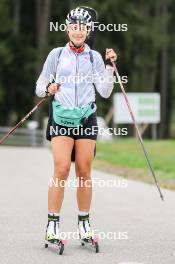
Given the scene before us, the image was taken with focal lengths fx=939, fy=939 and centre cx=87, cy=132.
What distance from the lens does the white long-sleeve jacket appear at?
26.5 feet

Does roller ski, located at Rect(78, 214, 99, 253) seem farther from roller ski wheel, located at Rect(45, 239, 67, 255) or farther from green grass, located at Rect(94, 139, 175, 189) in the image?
green grass, located at Rect(94, 139, 175, 189)

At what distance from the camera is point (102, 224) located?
9.97 m

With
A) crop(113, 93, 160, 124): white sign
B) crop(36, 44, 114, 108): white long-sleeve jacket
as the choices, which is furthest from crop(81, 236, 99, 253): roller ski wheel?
crop(113, 93, 160, 124): white sign

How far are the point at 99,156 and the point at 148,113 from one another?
11057mm

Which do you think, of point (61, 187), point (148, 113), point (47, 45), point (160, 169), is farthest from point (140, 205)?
point (47, 45)

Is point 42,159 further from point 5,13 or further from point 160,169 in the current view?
point 5,13

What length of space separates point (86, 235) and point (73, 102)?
117 centimetres

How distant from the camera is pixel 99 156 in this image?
24453 mm

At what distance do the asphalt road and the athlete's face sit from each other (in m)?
1.81

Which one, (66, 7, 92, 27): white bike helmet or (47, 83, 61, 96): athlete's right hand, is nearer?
(47, 83, 61, 96): athlete's right hand

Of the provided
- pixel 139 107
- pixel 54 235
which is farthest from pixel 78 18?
pixel 139 107
